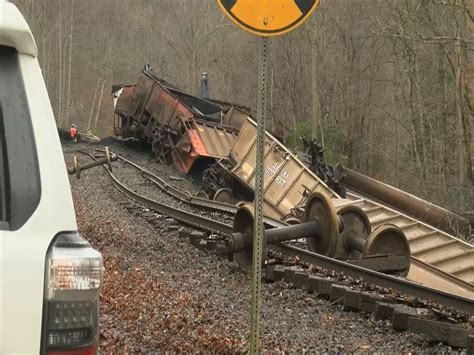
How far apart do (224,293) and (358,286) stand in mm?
1550

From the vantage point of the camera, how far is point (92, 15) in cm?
6806

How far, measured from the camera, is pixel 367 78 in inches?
1275

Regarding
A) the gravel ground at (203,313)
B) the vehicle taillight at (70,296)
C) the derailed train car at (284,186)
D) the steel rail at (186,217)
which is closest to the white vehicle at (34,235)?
the vehicle taillight at (70,296)

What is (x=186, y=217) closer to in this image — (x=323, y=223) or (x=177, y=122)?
(x=323, y=223)

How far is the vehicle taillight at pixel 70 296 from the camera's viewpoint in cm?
186

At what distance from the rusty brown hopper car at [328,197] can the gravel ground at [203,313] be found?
1862 millimetres

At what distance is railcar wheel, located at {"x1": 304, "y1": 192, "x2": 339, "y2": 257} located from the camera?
8.46 metres

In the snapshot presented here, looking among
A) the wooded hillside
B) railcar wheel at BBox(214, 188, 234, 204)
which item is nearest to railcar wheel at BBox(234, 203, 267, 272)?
the wooded hillside

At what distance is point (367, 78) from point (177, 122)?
14.3 meters

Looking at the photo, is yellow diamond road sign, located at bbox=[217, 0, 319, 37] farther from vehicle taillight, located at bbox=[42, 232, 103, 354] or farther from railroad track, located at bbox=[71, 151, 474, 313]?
railroad track, located at bbox=[71, 151, 474, 313]

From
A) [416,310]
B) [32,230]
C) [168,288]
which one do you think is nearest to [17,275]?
[32,230]

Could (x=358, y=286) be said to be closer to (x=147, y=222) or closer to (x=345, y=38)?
(x=147, y=222)

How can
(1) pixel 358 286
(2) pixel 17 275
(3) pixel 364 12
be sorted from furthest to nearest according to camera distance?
(3) pixel 364 12, (1) pixel 358 286, (2) pixel 17 275

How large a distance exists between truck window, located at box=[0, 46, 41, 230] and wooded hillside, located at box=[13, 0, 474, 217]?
1314 centimetres
